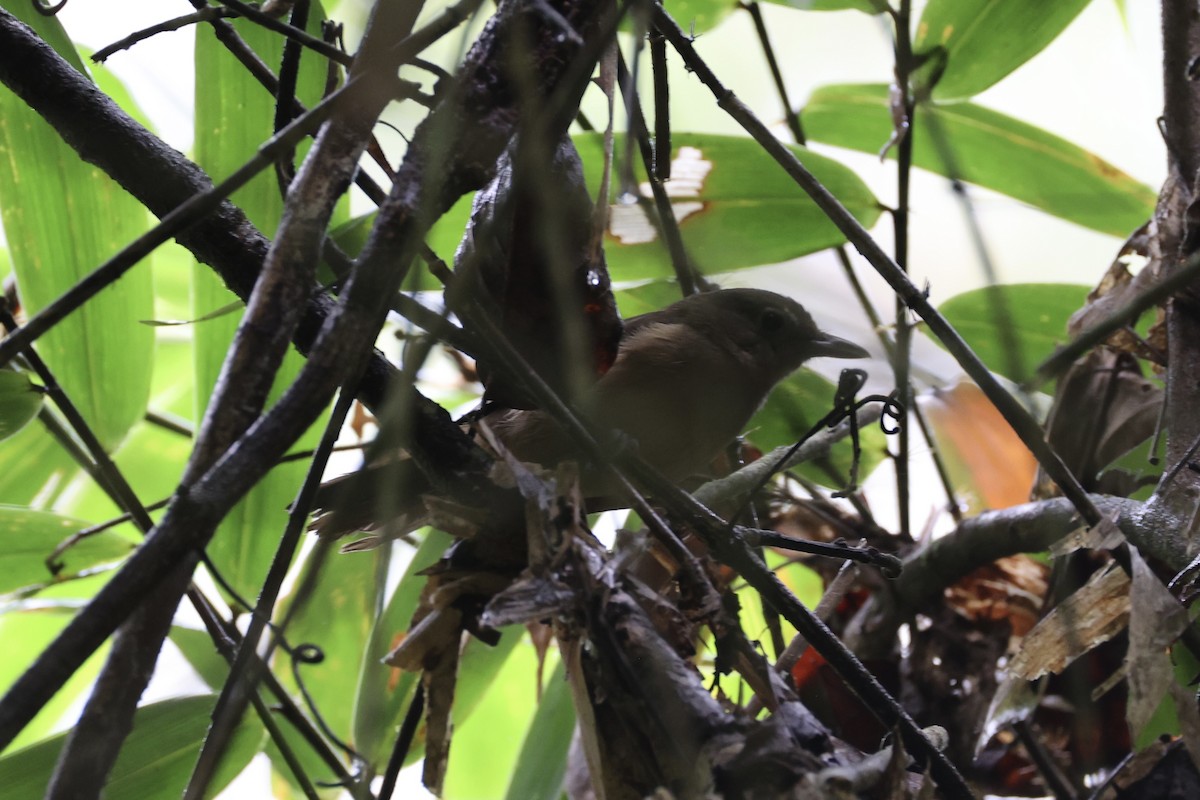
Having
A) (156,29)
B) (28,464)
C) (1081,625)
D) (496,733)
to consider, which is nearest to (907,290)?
(1081,625)

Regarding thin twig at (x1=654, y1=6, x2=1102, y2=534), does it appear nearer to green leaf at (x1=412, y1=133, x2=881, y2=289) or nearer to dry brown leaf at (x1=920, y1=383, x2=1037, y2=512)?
green leaf at (x1=412, y1=133, x2=881, y2=289)

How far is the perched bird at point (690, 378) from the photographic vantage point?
1.96 m

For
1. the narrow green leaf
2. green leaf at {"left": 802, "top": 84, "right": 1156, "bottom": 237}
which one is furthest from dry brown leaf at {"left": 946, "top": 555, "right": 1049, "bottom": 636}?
the narrow green leaf

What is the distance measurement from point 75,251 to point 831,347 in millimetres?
1583

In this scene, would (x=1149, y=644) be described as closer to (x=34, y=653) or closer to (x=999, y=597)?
(x=999, y=597)

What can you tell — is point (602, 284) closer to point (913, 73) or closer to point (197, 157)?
point (197, 157)

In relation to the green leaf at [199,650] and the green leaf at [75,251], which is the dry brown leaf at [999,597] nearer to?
the green leaf at [199,650]

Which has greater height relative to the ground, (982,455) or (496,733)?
(982,455)

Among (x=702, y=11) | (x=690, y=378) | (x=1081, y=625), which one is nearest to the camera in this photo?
(x=1081, y=625)

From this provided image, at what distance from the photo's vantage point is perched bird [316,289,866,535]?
6.45 ft

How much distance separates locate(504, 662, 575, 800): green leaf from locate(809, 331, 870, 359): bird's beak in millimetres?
1015

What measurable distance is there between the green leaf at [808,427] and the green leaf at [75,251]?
3.95 ft

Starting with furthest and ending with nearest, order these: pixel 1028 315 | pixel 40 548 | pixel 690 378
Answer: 1. pixel 1028 315
2. pixel 690 378
3. pixel 40 548

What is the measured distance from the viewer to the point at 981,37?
194 centimetres
